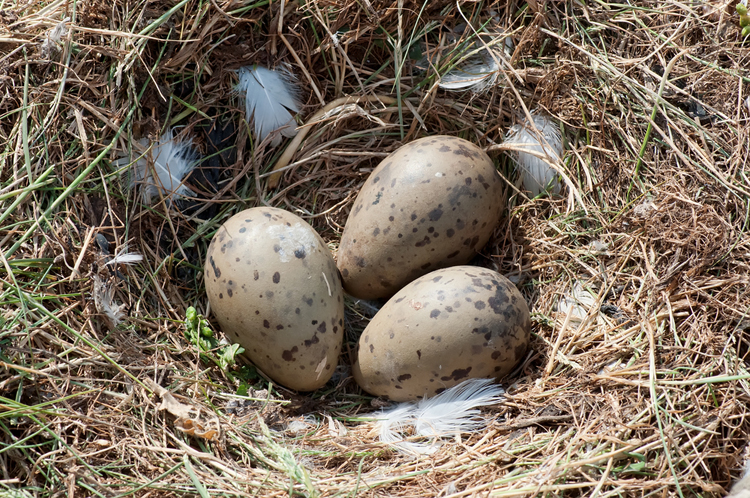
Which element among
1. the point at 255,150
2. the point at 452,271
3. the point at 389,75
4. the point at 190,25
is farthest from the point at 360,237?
the point at 190,25

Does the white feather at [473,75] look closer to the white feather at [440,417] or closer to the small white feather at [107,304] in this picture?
the white feather at [440,417]

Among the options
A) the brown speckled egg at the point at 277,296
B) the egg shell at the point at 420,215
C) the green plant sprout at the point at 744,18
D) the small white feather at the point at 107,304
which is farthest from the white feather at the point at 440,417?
the green plant sprout at the point at 744,18

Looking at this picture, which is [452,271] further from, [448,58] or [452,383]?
[448,58]

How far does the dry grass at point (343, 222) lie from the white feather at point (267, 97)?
5cm

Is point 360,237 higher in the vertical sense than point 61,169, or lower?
lower

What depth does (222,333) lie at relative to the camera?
2.21 metres

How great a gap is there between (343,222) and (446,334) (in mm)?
834

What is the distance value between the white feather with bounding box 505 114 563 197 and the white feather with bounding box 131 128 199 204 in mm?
1386

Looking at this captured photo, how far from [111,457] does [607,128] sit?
2.18 metres

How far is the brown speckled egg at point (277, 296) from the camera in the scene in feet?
6.42

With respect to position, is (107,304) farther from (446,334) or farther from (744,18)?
(744,18)

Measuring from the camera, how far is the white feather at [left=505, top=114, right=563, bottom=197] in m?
2.33

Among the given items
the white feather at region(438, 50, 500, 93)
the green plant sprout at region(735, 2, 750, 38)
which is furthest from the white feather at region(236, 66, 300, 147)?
the green plant sprout at region(735, 2, 750, 38)

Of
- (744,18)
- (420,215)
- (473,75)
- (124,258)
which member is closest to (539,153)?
(473,75)
